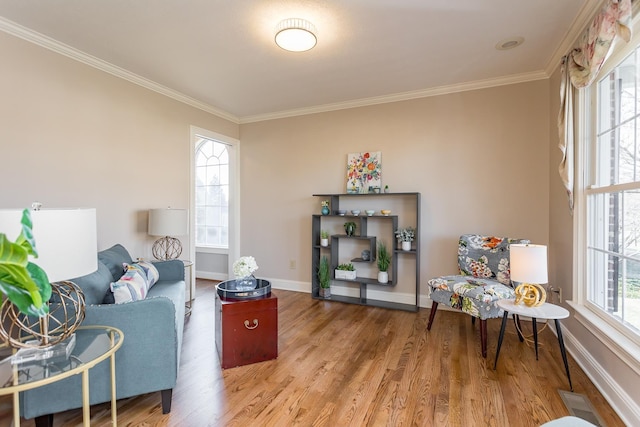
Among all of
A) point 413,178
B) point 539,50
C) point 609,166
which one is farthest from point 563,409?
point 539,50

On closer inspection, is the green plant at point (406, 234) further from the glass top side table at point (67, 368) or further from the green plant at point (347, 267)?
the glass top side table at point (67, 368)

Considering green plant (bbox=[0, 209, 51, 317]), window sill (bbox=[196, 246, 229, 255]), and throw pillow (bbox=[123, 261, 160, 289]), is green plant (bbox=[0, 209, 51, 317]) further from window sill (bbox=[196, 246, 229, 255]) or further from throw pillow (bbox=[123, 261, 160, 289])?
window sill (bbox=[196, 246, 229, 255])

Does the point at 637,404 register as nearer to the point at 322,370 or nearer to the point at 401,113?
the point at 322,370

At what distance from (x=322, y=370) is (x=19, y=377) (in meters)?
1.61

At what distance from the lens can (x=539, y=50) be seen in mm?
2641

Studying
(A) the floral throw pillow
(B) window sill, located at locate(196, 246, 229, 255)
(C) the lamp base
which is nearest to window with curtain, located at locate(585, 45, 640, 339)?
(A) the floral throw pillow

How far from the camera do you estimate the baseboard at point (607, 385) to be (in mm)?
1592

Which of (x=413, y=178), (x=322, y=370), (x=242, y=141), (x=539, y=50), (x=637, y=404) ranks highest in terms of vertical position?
(x=539, y=50)

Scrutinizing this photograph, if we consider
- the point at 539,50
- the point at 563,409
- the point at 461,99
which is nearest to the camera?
the point at 563,409

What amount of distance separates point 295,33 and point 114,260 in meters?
2.22

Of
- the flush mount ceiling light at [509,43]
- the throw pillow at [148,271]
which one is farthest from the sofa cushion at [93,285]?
the flush mount ceiling light at [509,43]

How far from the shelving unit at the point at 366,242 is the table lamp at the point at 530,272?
1.28m

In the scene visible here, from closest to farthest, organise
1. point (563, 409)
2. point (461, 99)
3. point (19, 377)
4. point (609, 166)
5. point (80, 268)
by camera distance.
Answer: point (19, 377), point (80, 268), point (563, 409), point (609, 166), point (461, 99)

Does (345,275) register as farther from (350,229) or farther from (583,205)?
(583,205)
